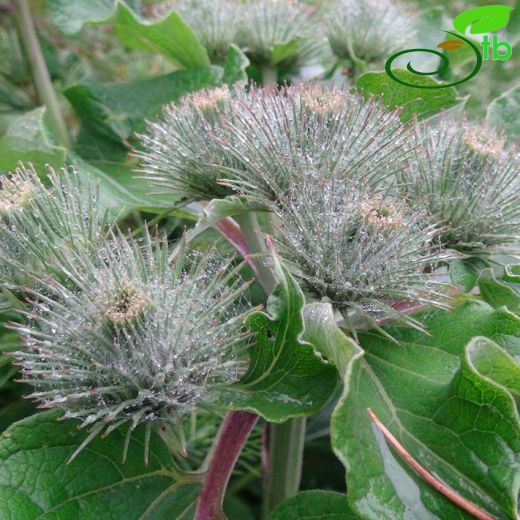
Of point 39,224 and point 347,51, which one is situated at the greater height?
point 347,51

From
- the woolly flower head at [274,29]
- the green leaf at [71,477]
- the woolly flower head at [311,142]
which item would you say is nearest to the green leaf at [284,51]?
the woolly flower head at [274,29]

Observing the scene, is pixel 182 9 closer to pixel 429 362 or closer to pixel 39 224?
pixel 39 224

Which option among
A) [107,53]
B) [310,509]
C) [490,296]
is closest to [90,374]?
[310,509]

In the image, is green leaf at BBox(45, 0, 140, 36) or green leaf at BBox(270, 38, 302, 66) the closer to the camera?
green leaf at BBox(270, 38, 302, 66)

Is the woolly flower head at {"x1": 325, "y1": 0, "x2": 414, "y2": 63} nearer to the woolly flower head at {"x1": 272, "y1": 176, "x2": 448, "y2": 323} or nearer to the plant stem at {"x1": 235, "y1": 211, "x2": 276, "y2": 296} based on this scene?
the plant stem at {"x1": 235, "y1": 211, "x2": 276, "y2": 296}

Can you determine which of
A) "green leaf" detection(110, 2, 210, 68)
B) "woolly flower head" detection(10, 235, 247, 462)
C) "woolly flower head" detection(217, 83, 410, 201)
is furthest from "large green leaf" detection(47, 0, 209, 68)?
"woolly flower head" detection(10, 235, 247, 462)
